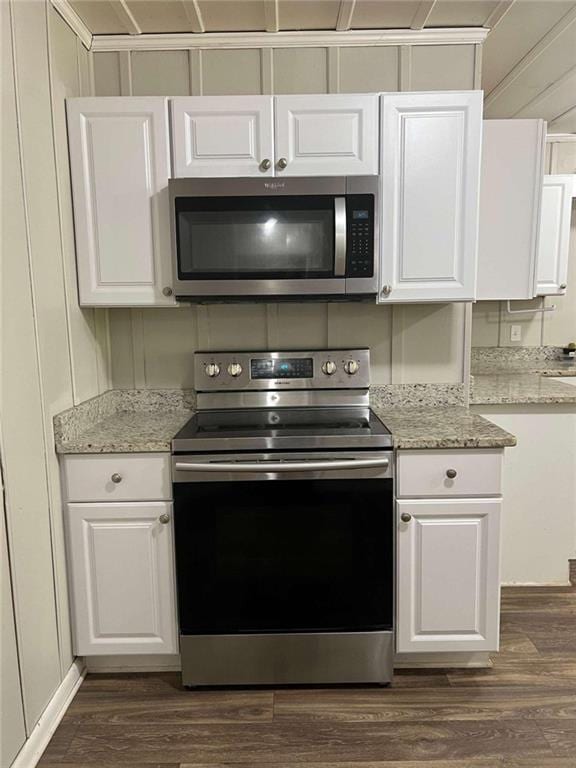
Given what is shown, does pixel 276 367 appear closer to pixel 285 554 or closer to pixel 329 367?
pixel 329 367

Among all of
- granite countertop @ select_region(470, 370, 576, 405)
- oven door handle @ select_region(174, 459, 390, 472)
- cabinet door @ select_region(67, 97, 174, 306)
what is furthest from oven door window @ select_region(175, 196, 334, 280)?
granite countertop @ select_region(470, 370, 576, 405)

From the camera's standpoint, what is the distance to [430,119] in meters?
1.94

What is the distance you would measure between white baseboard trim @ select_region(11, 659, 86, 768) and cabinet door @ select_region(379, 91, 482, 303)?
5.88 ft

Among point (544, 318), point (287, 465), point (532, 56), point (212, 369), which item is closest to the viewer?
point (287, 465)

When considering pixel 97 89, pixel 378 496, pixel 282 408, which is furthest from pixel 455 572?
pixel 97 89

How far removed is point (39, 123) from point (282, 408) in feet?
4.43

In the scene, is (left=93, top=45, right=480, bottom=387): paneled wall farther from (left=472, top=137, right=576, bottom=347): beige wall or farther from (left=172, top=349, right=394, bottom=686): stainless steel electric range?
(left=472, top=137, right=576, bottom=347): beige wall

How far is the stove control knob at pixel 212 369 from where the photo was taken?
7.41ft

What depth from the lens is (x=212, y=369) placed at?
7.41ft

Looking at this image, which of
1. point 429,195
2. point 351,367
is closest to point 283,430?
point 351,367

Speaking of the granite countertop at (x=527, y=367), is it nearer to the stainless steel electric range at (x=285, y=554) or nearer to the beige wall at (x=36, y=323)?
the stainless steel electric range at (x=285, y=554)

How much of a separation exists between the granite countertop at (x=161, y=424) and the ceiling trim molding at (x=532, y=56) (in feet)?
5.34

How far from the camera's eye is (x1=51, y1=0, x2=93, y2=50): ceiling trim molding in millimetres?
1864

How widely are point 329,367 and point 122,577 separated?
1.14 metres
